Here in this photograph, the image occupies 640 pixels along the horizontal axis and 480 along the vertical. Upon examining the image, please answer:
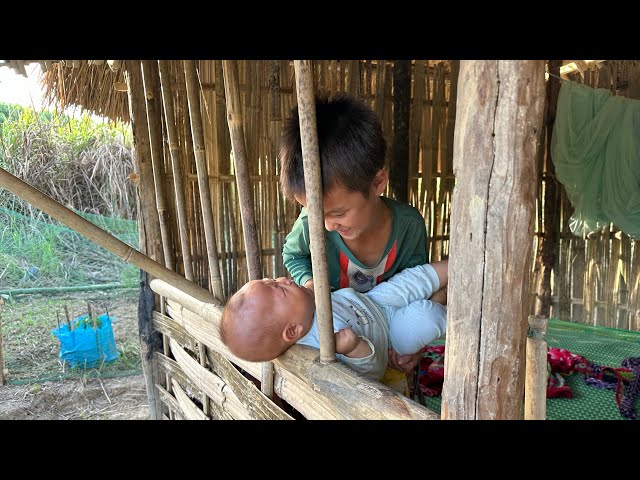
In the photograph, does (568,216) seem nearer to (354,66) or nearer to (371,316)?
(354,66)

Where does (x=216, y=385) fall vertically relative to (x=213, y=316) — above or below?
below

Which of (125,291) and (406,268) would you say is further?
(125,291)

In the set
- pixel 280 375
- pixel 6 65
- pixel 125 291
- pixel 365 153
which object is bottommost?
pixel 125 291

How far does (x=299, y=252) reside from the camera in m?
1.78

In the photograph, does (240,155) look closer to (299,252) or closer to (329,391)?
(299,252)

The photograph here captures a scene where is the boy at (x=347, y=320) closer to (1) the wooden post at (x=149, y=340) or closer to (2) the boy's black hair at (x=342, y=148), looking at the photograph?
(2) the boy's black hair at (x=342, y=148)

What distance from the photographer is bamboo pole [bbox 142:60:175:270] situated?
113 inches

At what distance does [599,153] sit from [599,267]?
44.9 inches

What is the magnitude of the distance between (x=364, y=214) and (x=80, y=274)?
713 centimetres

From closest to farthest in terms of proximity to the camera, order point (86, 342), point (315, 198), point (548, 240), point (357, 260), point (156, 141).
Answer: point (315, 198) → point (357, 260) → point (156, 141) → point (548, 240) → point (86, 342)

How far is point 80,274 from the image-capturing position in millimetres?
7438

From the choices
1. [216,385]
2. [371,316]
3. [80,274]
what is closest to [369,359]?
[371,316]

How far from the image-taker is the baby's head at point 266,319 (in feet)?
4.37

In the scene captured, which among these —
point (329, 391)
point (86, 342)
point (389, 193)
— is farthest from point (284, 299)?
point (86, 342)
